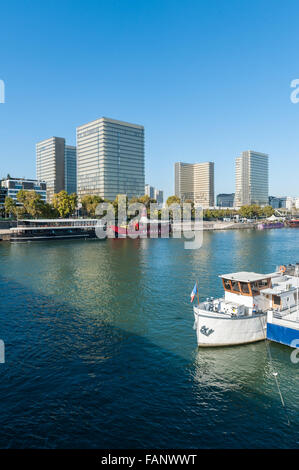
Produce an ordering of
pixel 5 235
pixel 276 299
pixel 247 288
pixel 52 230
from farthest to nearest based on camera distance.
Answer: pixel 52 230, pixel 5 235, pixel 276 299, pixel 247 288

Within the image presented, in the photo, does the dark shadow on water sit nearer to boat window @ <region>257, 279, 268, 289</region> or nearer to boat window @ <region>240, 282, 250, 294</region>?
boat window @ <region>240, 282, 250, 294</region>

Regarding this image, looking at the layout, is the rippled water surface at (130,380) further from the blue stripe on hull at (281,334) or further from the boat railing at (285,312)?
the boat railing at (285,312)

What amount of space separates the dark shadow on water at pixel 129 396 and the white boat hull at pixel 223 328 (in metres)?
0.82

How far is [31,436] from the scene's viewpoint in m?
16.4

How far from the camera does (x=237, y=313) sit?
2706 cm

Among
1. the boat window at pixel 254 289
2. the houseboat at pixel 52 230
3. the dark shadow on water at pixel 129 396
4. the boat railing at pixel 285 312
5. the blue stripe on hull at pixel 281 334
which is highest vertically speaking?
the houseboat at pixel 52 230

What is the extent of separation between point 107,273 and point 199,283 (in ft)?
62.0

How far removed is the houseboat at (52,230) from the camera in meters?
123

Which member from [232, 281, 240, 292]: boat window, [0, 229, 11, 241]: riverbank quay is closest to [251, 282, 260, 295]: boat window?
[232, 281, 240, 292]: boat window

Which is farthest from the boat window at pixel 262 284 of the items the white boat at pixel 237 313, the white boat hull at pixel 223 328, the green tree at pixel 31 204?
the green tree at pixel 31 204

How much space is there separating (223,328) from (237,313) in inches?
79.7

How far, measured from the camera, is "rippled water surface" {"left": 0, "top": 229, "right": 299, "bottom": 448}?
1648 centimetres

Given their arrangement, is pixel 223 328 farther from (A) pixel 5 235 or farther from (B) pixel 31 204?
(B) pixel 31 204

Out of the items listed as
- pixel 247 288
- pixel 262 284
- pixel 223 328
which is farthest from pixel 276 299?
pixel 223 328
